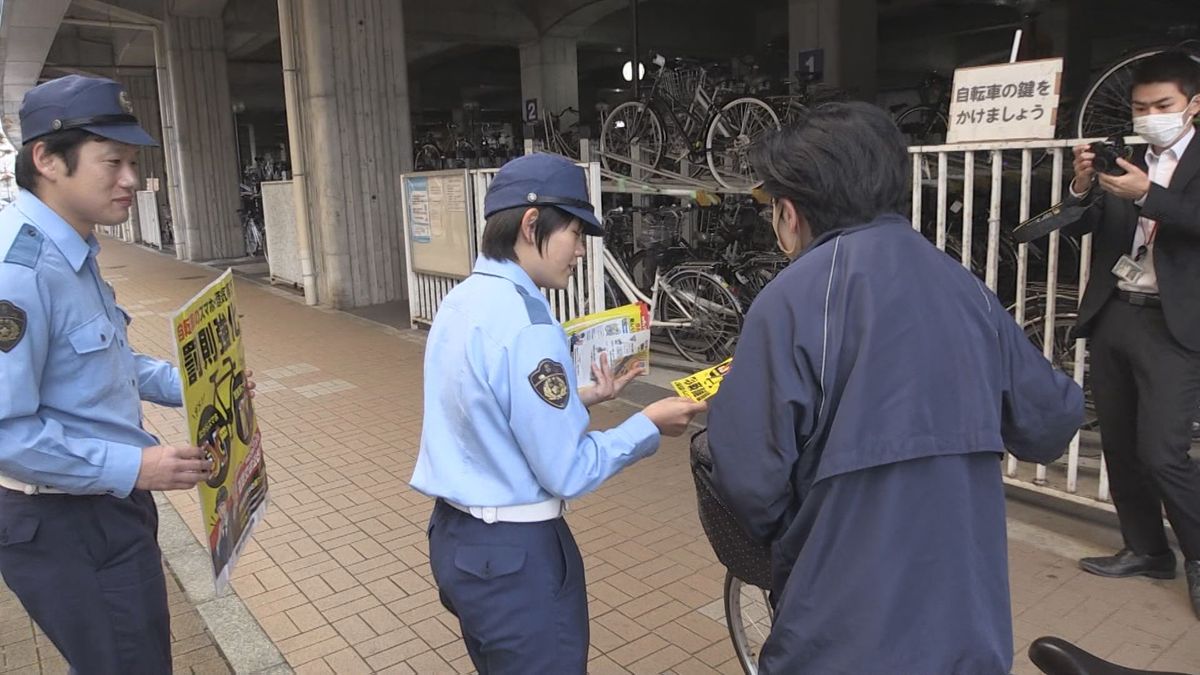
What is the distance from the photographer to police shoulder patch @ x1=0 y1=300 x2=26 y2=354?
1.75 metres

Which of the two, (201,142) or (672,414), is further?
(201,142)

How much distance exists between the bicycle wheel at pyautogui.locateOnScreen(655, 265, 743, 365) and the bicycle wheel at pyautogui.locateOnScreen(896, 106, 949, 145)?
Answer: 11.9ft

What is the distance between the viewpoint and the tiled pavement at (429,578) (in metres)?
3.12

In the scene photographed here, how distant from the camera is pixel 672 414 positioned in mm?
1897

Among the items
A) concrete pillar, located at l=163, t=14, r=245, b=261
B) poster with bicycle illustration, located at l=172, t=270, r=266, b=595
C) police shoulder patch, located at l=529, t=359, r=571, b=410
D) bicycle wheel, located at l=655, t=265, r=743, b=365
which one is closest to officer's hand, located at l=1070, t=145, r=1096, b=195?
police shoulder patch, located at l=529, t=359, r=571, b=410

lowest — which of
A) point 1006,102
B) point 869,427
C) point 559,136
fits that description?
point 869,427

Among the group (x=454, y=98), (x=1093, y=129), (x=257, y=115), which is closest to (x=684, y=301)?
(x=1093, y=129)

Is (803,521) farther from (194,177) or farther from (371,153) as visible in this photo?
(194,177)

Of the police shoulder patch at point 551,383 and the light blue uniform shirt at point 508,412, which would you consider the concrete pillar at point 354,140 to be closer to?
the light blue uniform shirt at point 508,412

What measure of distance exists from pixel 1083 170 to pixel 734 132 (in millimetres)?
5849

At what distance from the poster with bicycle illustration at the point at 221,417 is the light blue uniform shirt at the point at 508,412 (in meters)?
0.58

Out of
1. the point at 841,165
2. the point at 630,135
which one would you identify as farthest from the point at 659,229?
the point at 841,165

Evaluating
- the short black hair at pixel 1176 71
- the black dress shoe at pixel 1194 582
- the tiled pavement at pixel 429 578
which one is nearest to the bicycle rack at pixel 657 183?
the tiled pavement at pixel 429 578

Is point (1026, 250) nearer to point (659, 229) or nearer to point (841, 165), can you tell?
point (841, 165)
